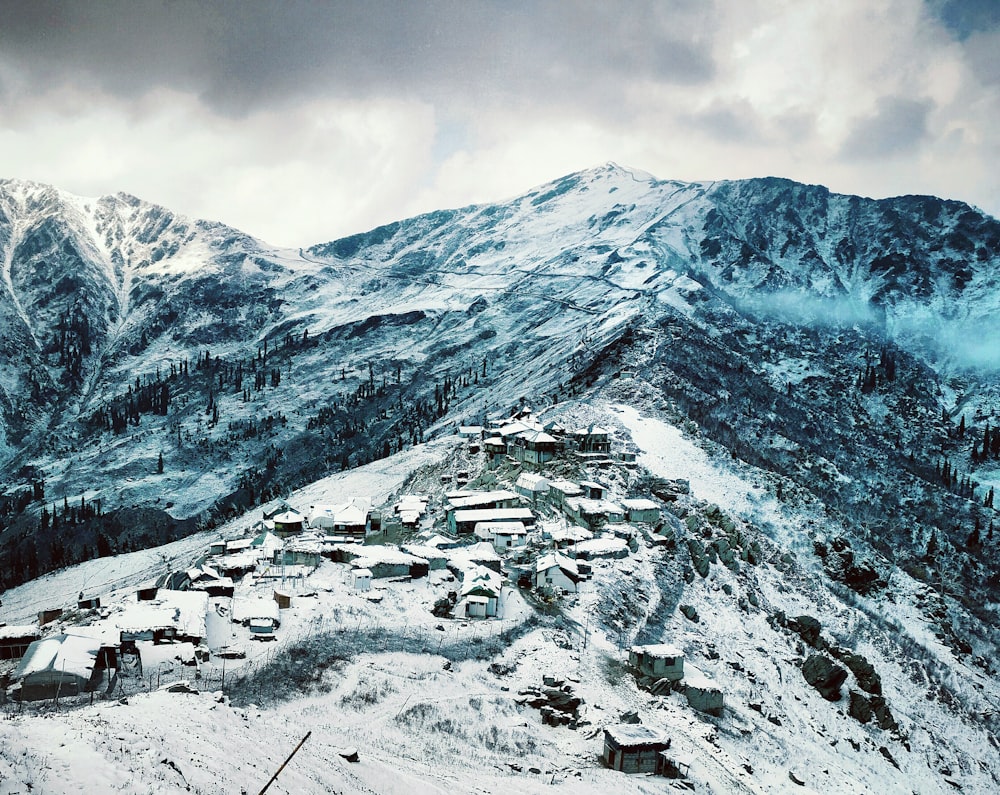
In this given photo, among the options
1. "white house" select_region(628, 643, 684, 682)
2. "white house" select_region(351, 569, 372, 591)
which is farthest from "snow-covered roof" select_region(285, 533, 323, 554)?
"white house" select_region(628, 643, 684, 682)

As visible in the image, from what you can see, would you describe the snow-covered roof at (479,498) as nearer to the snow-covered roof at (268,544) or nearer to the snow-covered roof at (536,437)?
the snow-covered roof at (536,437)

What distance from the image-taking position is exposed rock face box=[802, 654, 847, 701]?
53.0m

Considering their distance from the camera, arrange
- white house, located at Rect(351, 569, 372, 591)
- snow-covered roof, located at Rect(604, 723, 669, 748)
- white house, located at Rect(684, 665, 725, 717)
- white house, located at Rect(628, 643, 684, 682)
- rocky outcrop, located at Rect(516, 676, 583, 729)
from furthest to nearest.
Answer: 1. white house, located at Rect(351, 569, 372, 591)
2. white house, located at Rect(628, 643, 684, 682)
3. white house, located at Rect(684, 665, 725, 717)
4. rocky outcrop, located at Rect(516, 676, 583, 729)
5. snow-covered roof, located at Rect(604, 723, 669, 748)

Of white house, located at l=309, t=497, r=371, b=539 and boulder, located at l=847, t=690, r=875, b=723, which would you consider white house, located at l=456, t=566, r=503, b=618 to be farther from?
boulder, located at l=847, t=690, r=875, b=723

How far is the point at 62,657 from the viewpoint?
31.8 metres

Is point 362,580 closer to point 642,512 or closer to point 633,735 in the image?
point 633,735

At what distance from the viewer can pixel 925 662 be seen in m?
63.6

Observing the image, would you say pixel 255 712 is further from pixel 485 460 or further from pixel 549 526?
pixel 485 460

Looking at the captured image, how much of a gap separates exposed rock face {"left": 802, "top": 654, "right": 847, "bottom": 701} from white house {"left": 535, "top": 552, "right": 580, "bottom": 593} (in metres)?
19.0

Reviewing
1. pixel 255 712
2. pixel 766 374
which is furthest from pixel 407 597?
pixel 766 374

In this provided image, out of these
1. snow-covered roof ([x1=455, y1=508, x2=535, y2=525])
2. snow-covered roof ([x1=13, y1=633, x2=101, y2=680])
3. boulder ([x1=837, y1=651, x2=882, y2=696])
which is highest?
snow-covered roof ([x1=13, y1=633, x2=101, y2=680])

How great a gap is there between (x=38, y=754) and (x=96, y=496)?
193 m

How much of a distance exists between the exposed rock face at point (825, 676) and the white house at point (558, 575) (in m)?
19.0

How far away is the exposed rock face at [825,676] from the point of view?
53000mm
